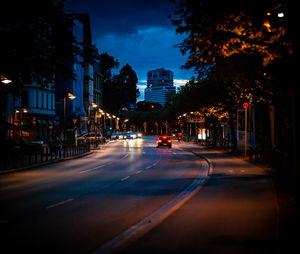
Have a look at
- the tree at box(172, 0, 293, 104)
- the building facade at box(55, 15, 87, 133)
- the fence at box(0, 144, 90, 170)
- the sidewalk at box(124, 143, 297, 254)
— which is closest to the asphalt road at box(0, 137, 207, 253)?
the sidewalk at box(124, 143, 297, 254)

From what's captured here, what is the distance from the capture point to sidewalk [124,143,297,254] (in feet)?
25.7

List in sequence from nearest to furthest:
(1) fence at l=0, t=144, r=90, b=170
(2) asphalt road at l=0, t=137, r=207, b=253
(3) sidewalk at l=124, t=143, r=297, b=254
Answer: (3) sidewalk at l=124, t=143, r=297, b=254 → (2) asphalt road at l=0, t=137, r=207, b=253 → (1) fence at l=0, t=144, r=90, b=170

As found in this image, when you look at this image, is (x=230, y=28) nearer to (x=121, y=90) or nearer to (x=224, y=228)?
(x=224, y=228)

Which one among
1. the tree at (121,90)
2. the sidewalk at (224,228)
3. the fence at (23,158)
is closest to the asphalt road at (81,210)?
the sidewalk at (224,228)

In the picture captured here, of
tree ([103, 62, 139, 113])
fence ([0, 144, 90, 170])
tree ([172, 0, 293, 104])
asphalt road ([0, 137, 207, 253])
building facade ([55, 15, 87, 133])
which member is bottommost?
asphalt road ([0, 137, 207, 253])

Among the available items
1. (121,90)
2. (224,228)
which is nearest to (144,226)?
(224,228)

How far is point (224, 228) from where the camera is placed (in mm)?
9641

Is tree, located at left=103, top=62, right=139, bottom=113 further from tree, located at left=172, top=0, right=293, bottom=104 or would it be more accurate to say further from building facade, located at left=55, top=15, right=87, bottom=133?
tree, located at left=172, top=0, right=293, bottom=104

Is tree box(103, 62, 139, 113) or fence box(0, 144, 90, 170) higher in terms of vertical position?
tree box(103, 62, 139, 113)

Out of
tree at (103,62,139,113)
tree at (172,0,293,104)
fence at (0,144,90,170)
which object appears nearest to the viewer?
tree at (172,0,293,104)

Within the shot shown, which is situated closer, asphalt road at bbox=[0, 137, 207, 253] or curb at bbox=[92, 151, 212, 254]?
curb at bbox=[92, 151, 212, 254]

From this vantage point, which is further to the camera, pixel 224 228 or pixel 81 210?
pixel 81 210

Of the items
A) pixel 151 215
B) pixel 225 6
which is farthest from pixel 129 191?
pixel 225 6

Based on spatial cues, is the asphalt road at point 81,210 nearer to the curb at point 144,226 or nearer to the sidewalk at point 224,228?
the curb at point 144,226
